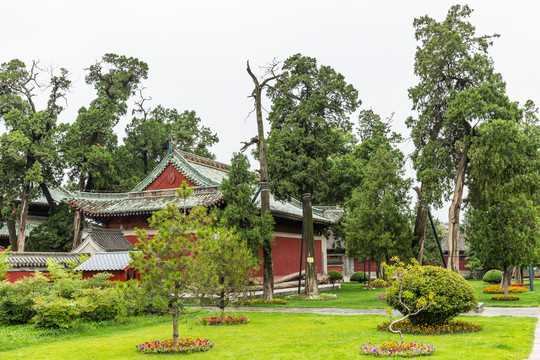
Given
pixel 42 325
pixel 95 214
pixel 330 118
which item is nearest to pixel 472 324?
pixel 42 325

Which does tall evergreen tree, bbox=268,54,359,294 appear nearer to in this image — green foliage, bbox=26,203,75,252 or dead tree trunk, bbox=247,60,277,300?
dead tree trunk, bbox=247,60,277,300

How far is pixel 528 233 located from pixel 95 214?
2051 centimetres

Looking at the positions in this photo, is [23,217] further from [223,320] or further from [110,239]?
[223,320]

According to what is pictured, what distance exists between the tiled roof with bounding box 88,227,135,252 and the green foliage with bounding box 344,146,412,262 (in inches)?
442

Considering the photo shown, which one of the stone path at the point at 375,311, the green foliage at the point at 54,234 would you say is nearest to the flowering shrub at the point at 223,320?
the stone path at the point at 375,311

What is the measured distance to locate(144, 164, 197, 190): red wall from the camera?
88.3 ft

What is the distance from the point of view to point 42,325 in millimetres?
13469

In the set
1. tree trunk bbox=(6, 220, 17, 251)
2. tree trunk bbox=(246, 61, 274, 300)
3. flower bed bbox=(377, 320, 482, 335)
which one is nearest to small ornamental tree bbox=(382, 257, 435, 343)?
flower bed bbox=(377, 320, 482, 335)

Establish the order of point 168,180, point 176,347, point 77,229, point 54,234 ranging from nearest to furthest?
point 176,347
point 168,180
point 77,229
point 54,234

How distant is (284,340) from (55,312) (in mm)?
6340

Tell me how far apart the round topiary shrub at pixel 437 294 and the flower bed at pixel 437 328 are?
0.53 ft

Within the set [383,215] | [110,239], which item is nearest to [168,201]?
[110,239]

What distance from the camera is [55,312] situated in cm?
1316

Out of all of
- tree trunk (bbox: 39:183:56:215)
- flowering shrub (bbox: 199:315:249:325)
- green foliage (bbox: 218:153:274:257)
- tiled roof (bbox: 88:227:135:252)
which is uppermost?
tree trunk (bbox: 39:183:56:215)
